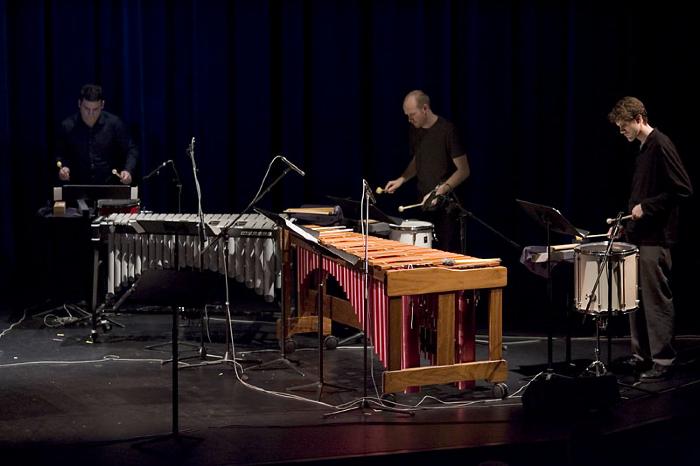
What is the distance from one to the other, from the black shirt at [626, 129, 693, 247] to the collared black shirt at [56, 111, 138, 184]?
3.99 m

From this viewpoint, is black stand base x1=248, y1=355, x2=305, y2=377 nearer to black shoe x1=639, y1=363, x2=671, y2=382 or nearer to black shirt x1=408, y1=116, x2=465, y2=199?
black shirt x1=408, y1=116, x2=465, y2=199

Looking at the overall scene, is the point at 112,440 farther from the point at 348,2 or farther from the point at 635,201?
the point at 348,2

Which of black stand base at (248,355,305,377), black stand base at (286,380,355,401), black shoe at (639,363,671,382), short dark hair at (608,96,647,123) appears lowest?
black stand base at (286,380,355,401)

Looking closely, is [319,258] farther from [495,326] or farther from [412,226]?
[495,326]

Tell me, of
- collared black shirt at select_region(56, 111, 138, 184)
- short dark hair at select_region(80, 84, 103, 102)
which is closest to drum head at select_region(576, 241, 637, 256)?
collared black shirt at select_region(56, 111, 138, 184)

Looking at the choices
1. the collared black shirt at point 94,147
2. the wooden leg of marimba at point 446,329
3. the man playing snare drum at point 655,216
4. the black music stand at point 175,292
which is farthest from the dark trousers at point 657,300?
the collared black shirt at point 94,147

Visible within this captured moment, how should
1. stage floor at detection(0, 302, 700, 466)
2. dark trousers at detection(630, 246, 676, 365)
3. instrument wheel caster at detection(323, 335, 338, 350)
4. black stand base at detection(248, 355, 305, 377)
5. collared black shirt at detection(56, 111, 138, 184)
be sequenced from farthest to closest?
collared black shirt at detection(56, 111, 138, 184) → instrument wheel caster at detection(323, 335, 338, 350) → black stand base at detection(248, 355, 305, 377) → dark trousers at detection(630, 246, 676, 365) → stage floor at detection(0, 302, 700, 466)

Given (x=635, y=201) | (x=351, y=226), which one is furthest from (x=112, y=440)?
(x=635, y=201)

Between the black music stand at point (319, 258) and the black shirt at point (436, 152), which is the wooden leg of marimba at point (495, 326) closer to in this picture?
the black music stand at point (319, 258)

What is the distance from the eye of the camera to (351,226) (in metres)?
7.50

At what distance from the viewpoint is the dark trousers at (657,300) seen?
252 inches

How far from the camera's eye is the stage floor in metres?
4.99

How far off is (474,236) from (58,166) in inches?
131

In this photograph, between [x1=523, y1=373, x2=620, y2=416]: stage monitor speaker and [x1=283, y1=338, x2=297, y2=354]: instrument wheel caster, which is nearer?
[x1=523, y1=373, x2=620, y2=416]: stage monitor speaker
